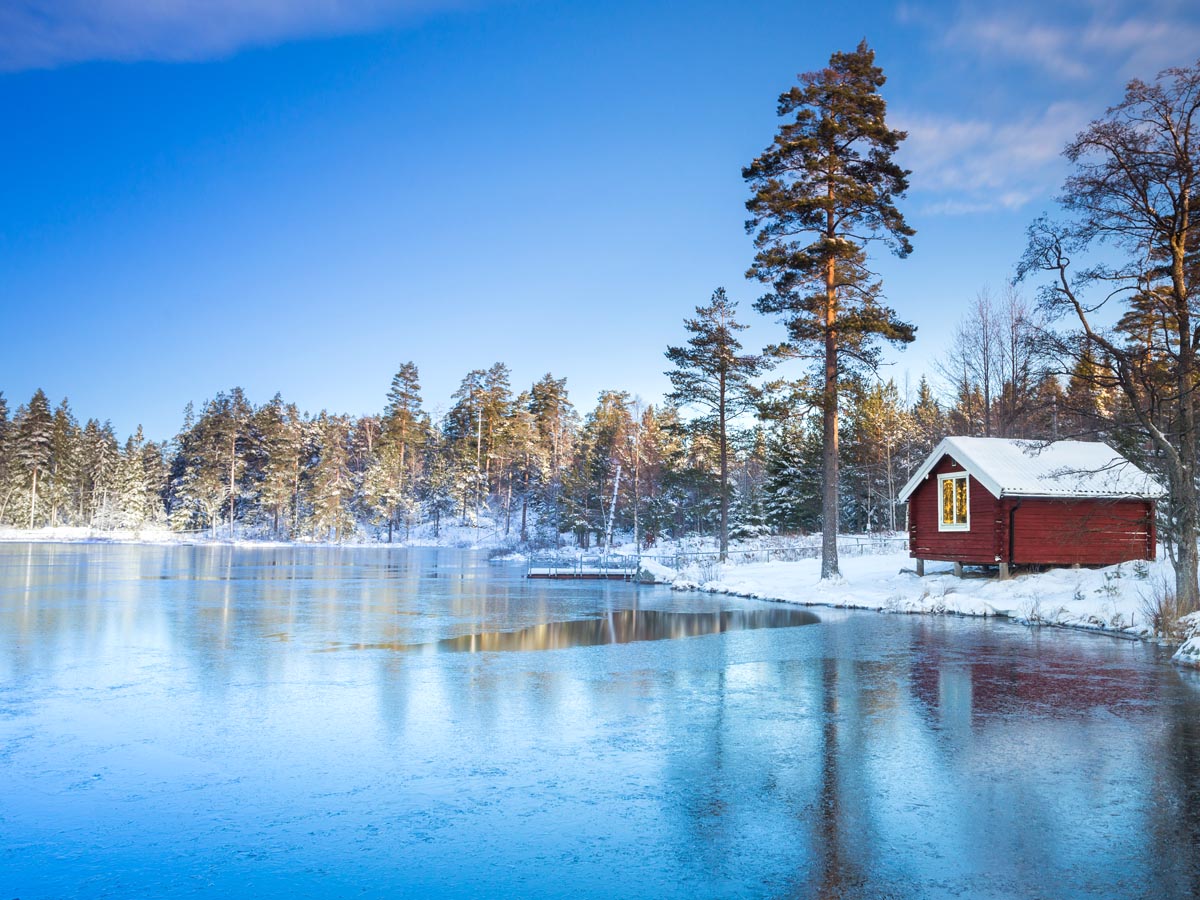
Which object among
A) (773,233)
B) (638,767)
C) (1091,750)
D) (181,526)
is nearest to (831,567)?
(773,233)

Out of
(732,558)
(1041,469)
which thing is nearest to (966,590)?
(1041,469)

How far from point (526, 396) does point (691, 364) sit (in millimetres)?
48092

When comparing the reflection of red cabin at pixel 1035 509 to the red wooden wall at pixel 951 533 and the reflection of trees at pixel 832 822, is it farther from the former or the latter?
the reflection of trees at pixel 832 822

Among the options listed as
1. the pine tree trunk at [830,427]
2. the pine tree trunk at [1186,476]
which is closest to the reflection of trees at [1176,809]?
the pine tree trunk at [1186,476]

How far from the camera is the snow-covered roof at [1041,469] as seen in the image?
23.5 metres

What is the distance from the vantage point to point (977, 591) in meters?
22.6

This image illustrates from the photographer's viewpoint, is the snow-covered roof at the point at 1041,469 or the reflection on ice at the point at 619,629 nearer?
the reflection on ice at the point at 619,629

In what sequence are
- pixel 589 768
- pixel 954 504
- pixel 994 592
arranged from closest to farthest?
pixel 589 768 < pixel 994 592 < pixel 954 504

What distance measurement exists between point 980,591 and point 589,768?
18.8 metres

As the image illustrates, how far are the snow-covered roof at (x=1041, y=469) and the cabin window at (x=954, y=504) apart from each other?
2.43 feet

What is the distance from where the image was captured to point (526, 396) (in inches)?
3359

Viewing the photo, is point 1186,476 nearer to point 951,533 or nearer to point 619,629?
point 951,533

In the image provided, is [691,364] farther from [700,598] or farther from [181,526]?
[181,526]

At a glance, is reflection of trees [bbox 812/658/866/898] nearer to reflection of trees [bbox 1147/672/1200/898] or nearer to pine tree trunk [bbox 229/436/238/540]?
reflection of trees [bbox 1147/672/1200/898]
